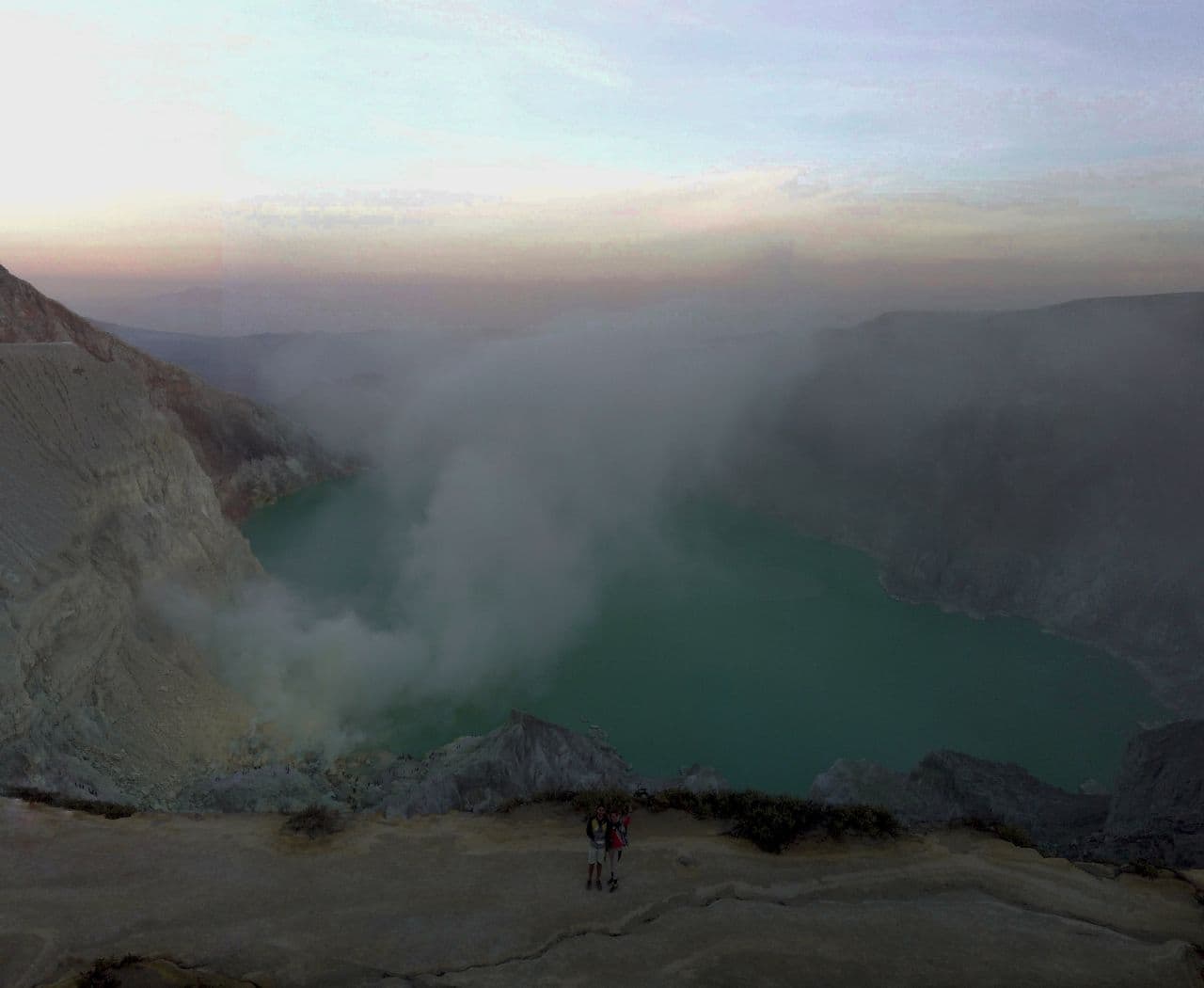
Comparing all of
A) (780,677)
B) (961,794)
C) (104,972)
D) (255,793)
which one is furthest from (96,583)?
(780,677)

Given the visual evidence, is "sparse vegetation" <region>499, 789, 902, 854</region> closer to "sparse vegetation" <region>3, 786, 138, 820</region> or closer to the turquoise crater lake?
"sparse vegetation" <region>3, 786, 138, 820</region>

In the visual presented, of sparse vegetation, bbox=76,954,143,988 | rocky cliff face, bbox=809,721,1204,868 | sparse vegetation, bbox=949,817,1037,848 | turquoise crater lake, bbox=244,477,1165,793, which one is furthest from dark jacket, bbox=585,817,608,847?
turquoise crater lake, bbox=244,477,1165,793

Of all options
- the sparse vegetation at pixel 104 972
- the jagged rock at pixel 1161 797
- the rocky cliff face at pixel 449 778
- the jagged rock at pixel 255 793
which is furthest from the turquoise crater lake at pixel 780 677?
the sparse vegetation at pixel 104 972

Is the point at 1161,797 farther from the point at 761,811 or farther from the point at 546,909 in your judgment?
the point at 546,909

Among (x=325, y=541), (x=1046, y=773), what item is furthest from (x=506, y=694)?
(x=325, y=541)

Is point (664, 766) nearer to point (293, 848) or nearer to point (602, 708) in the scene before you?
point (602, 708)

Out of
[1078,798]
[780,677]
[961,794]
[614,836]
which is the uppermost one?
[614,836]
